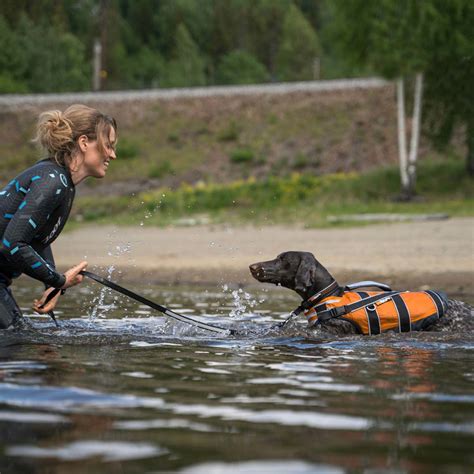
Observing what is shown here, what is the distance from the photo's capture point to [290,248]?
59.6 feet

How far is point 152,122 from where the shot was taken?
4303cm

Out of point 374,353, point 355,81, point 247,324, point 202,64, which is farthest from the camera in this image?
point 202,64

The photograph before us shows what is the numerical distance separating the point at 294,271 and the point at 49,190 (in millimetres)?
2820

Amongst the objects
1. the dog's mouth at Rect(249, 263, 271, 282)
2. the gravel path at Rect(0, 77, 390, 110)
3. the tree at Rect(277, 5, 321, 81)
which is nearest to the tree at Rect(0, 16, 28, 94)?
the gravel path at Rect(0, 77, 390, 110)

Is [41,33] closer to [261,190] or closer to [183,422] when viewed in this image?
[261,190]

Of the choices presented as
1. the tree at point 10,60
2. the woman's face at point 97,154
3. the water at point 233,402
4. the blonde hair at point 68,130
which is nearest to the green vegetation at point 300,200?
the water at point 233,402

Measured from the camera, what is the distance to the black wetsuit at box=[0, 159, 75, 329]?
7.37 metres

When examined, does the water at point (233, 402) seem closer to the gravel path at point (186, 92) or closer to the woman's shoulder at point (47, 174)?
the woman's shoulder at point (47, 174)

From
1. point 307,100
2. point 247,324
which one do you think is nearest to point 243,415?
point 247,324

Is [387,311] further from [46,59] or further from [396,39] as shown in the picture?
[46,59]

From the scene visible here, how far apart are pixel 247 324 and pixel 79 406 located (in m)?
4.96

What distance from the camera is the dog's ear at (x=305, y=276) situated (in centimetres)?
910

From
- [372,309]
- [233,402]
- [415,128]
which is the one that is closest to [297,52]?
[415,128]

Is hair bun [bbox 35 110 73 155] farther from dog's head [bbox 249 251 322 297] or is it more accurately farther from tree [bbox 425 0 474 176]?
tree [bbox 425 0 474 176]
